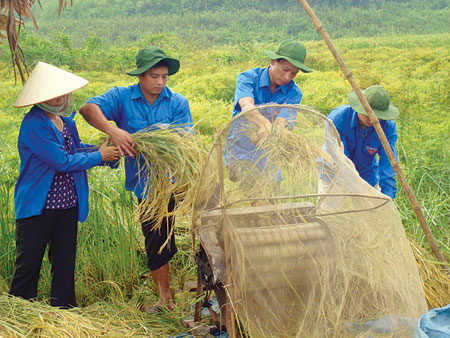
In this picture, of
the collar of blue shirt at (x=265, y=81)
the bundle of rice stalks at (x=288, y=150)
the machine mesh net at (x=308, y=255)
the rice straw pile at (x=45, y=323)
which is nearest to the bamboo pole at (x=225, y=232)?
the machine mesh net at (x=308, y=255)

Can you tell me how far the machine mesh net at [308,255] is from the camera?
7.67 ft

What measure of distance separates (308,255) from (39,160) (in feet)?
5.05

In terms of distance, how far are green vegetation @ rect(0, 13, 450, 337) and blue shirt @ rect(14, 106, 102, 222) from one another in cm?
68

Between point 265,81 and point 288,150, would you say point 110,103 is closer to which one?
point 265,81

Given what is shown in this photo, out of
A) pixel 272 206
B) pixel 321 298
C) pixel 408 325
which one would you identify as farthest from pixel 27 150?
pixel 408 325

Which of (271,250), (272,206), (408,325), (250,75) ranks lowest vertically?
(408,325)

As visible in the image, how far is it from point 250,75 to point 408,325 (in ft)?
6.34

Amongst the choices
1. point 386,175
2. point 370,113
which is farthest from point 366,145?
point 370,113

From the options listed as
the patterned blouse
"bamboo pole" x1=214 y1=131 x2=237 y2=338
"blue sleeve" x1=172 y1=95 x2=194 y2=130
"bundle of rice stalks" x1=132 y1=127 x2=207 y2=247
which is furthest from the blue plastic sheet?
the patterned blouse

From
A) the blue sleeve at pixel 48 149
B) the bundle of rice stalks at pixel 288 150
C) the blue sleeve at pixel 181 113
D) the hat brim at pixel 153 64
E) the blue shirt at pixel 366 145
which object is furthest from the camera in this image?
the blue shirt at pixel 366 145

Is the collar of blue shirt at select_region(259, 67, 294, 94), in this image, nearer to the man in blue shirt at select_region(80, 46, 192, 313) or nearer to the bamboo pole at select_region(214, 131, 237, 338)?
the man in blue shirt at select_region(80, 46, 192, 313)

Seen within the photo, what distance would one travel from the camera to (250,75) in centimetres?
355

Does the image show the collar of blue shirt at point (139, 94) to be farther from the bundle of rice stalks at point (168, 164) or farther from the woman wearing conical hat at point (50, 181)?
the woman wearing conical hat at point (50, 181)

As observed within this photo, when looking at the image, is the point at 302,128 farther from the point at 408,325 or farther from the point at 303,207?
the point at 408,325
